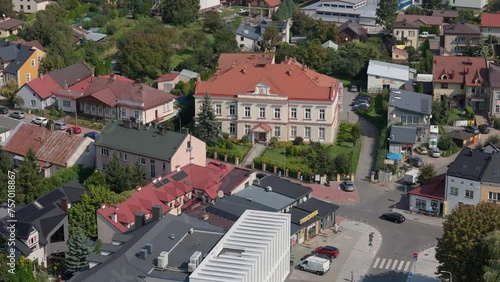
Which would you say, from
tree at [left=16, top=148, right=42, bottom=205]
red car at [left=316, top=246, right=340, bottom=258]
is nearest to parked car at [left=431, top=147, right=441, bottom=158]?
red car at [left=316, top=246, right=340, bottom=258]

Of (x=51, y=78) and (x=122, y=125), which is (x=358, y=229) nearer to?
(x=122, y=125)

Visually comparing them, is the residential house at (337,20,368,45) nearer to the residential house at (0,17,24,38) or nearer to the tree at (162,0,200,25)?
the tree at (162,0,200,25)

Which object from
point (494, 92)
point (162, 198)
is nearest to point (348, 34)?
point (494, 92)

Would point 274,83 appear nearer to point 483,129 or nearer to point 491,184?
point 483,129

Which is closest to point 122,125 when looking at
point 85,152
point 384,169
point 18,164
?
point 85,152

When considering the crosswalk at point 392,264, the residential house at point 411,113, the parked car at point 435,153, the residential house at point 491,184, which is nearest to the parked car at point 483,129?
the residential house at point 411,113

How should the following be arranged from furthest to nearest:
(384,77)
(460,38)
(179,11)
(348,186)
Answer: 1. (179,11)
2. (460,38)
3. (384,77)
4. (348,186)

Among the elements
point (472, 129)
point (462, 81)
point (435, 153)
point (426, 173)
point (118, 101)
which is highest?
point (462, 81)
